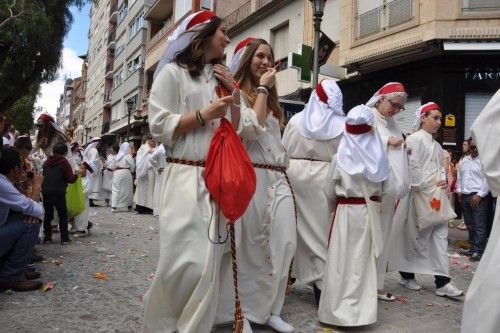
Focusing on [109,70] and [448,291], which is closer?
[448,291]

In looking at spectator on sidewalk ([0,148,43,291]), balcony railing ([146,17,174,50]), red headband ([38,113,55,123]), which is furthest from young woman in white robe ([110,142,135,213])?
balcony railing ([146,17,174,50])

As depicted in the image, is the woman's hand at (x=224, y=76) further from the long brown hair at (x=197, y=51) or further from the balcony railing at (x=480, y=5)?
the balcony railing at (x=480, y=5)

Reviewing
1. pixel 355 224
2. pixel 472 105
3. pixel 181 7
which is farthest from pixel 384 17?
pixel 181 7

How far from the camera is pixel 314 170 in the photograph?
15.2 feet

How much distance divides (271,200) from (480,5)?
39.7 ft

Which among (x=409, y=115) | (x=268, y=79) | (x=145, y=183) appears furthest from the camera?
(x=409, y=115)

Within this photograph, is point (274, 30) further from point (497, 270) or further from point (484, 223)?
point (497, 270)

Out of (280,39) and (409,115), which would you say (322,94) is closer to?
(409,115)

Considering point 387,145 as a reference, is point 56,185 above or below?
below

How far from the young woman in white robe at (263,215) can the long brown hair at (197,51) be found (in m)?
0.49

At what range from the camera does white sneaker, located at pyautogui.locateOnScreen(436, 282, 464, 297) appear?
16.6 feet

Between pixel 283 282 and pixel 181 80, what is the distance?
1.69m

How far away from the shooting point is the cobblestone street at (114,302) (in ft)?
12.2

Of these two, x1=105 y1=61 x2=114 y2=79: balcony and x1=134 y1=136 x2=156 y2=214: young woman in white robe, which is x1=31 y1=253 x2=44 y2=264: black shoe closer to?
x1=134 y1=136 x2=156 y2=214: young woman in white robe
